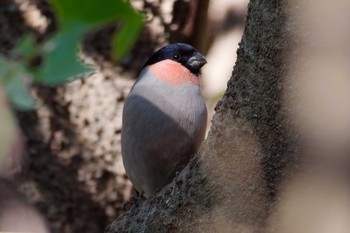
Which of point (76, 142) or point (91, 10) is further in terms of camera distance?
point (76, 142)

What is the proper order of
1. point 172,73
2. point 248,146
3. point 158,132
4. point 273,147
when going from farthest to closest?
point 172,73, point 158,132, point 248,146, point 273,147

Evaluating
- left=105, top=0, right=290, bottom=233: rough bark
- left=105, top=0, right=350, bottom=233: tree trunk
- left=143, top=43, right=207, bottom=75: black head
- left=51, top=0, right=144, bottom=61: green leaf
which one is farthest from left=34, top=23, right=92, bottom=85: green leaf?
left=143, top=43, right=207, bottom=75: black head

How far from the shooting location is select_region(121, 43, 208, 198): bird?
268 centimetres

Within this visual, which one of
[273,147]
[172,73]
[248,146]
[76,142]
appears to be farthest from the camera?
[76,142]

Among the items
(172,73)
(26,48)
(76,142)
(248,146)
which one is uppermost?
(26,48)

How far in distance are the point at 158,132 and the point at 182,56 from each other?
1.81 feet

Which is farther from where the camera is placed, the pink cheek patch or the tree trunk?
the pink cheek patch

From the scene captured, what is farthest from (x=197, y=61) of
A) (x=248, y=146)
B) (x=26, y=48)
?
(x=26, y=48)

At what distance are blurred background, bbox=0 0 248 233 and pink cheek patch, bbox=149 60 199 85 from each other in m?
0.38

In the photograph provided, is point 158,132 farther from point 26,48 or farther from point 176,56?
point 26,48

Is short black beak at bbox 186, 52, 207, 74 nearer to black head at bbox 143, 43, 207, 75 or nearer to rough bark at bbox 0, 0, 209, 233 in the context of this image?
black head at bbox 143, 43, 207, 75

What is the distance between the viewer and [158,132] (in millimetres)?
2684

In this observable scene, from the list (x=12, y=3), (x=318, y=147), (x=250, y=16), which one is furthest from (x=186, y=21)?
(x=318, y=147)

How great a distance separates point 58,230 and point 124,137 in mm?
902
